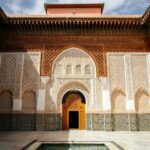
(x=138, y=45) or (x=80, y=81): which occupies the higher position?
(x=138, y=45)

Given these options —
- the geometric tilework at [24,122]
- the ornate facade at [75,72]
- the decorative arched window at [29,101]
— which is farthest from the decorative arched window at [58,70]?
the geometric tilework at [24,122]

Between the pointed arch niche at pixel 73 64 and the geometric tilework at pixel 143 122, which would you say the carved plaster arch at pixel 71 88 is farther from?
the geometric tilework at pixel 143 122

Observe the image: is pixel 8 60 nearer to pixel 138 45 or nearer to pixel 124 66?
pixel 124 66

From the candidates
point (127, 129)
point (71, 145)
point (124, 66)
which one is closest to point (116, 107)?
point (127, 129)

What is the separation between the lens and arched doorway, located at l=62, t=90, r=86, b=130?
7.27 meters

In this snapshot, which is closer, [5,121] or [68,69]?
[5,121]

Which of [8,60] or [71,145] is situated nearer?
[71,145]

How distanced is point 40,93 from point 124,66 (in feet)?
10.2

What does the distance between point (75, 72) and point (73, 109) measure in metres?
1.32

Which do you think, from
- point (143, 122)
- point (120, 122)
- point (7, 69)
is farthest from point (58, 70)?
point (143, 122)

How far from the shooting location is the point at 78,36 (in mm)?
7578

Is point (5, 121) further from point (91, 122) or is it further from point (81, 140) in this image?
point (81, 140)

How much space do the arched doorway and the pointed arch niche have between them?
72 cm

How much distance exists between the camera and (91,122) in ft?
23.0
